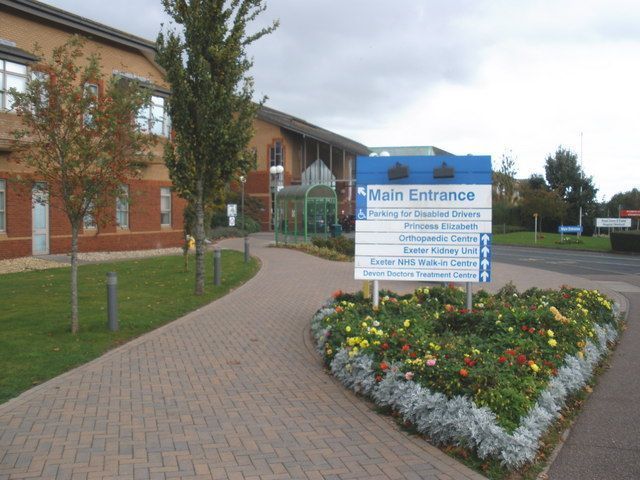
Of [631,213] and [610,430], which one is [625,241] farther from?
[610,430]

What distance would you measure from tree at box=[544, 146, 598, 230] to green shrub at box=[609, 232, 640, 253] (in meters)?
20.9

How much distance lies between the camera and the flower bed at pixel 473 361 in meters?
5.23

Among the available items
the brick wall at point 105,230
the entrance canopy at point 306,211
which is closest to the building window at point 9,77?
the brick wall at point 105,230

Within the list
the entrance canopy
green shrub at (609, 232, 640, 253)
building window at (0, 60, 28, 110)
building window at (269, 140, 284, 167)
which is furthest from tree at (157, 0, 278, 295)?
building window at (269, 140, 284, 167)

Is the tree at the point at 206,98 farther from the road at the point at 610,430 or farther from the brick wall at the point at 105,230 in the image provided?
the road at the point at 610,430

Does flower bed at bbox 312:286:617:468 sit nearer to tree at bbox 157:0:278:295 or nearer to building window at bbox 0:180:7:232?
tree at bbox 157:0:278:295

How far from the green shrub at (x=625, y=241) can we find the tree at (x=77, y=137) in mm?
31843

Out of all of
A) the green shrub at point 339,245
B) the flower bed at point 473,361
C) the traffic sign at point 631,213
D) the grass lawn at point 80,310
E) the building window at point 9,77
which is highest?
the building window at point 9,77

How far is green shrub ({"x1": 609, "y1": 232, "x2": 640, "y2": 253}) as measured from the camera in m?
35.5

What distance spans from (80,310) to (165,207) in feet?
57.5

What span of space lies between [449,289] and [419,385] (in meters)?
5.51

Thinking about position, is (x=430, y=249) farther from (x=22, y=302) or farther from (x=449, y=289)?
(x=22, y=302)

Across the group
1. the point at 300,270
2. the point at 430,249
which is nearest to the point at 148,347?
the point at 430,249

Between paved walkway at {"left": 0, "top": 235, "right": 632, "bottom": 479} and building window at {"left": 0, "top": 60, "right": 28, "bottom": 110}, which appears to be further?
building window at {"left": 0, "top": 60, "right": 28, "bottom": 110}
